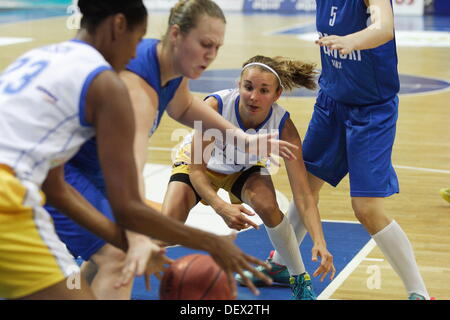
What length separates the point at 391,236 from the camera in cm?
476

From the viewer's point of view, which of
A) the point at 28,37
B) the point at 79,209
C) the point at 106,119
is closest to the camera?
the point at 106,119

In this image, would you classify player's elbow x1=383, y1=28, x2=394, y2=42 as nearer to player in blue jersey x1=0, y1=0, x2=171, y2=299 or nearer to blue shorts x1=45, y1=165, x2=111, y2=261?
blue shorts x1=45, y1=165, x2=111, y2=261

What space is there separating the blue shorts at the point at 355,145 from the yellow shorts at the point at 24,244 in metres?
2.30

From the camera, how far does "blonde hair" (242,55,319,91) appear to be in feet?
16.8

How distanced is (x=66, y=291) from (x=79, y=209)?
392 mm

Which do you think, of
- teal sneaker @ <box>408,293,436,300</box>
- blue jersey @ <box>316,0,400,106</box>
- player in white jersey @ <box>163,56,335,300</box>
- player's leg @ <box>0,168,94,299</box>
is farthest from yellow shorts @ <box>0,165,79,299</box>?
blue jersey @ <box>316,0,400,106</box>

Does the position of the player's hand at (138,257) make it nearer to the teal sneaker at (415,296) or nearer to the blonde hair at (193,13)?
the blonde hair at (193,13)

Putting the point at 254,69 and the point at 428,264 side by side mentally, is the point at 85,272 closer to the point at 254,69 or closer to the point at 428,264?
the point at 254,69

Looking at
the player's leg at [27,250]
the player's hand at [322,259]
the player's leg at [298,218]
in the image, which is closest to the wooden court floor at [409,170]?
the player's leg at [298,218]

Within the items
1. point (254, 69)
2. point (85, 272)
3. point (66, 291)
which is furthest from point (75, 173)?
point (254, 69)

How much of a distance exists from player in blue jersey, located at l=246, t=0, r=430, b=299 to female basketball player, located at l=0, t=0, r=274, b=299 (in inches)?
76.5

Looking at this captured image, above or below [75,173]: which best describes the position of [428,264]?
below

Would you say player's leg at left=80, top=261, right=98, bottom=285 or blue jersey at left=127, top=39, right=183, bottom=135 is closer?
blue jersey at left=127, top=39, right=183, bottom=135

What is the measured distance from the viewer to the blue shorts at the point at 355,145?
4.79m
